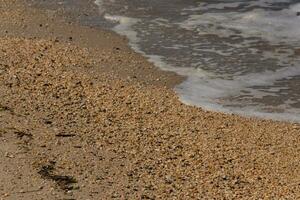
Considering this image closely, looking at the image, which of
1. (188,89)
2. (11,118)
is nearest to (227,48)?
(188,89)

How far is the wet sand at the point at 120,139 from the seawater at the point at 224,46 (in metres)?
0.64

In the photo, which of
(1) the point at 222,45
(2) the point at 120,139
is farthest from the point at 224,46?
(2) the point at 120,139

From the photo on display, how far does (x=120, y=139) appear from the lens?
8.14 metres

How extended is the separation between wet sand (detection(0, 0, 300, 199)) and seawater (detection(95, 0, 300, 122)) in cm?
64

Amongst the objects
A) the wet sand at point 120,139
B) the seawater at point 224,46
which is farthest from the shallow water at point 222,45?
the wet sand at point 120,139

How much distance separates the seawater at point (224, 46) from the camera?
35.2 feet

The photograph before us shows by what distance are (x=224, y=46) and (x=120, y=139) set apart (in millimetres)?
6294

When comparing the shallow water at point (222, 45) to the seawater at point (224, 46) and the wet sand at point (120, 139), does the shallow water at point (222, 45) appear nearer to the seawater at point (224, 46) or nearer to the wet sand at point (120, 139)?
the seawater at point (224, 46)

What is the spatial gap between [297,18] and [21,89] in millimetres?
10085

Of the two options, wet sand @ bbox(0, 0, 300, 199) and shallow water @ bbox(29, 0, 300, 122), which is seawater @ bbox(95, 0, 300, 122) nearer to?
shallow water @ bbox(29, 0, 300, 122)

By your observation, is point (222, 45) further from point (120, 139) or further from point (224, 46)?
point (120, 139)

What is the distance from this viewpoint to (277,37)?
591 inches

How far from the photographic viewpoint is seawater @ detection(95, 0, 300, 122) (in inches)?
423

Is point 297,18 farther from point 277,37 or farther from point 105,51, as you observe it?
point 105,51
